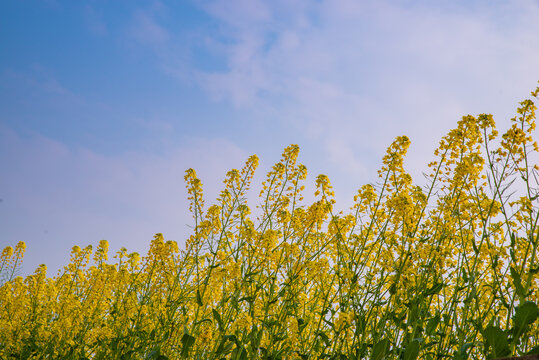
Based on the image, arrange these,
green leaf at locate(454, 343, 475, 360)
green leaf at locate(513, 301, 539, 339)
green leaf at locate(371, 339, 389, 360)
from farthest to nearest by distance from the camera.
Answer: green leaf at locate(371, 339, 389, 360) < green leaf at locate(454, 343, 475, 360) < green leaf at locate(513, 301, 539, 339)

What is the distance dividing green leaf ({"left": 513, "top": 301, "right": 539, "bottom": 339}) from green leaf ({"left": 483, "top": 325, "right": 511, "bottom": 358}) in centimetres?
9

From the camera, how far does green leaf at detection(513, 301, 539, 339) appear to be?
2453mm

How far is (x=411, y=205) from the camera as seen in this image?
3615 millimetres

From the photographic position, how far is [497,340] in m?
2.58

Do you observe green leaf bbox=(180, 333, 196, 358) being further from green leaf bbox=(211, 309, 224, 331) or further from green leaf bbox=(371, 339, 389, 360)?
green leaf bbox=(371, 339, 389, 360)

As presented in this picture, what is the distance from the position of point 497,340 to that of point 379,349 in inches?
33.0

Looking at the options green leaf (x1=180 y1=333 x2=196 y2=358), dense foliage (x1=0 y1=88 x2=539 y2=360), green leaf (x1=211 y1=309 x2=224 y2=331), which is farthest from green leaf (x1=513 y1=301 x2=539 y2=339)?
green leaf (x1=180 y1=333 x2=196 y2=358)

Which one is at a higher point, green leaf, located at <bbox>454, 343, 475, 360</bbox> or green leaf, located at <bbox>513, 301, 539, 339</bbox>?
green leaf, located at <bbox>513, 301, 539, 339</bbox>

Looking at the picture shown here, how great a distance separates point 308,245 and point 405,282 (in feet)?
6.26

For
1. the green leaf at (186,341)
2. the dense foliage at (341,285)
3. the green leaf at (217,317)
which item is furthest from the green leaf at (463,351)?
the green leaf at (186,341)

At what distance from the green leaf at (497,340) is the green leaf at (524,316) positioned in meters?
0.09

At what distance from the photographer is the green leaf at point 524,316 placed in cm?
Result: 245

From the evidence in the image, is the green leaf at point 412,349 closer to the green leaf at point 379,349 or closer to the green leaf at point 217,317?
the green leaf at point 379,349

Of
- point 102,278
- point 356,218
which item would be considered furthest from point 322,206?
point 102,278
